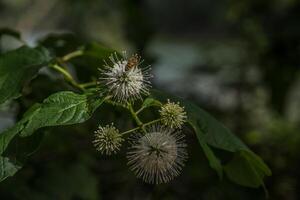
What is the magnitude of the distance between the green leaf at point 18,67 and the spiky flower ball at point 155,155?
0.80 ft

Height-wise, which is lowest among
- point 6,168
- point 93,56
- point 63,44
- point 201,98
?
point 6,168

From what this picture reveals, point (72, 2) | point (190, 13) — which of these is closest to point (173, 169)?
point (72, 2)

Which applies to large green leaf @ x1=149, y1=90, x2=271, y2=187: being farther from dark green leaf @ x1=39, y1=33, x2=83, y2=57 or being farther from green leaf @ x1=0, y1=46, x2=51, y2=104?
dark green leaf @ x1=39, y1=33, x2=83, y2=57

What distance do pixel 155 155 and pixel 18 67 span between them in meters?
0.35

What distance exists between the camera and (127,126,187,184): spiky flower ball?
1061 millimetres

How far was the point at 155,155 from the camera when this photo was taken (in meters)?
1.08

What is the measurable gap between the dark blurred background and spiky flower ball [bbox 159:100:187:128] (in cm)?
A: 17

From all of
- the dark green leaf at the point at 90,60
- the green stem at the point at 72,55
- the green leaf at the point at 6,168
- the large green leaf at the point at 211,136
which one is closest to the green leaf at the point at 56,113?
the green leaf at the point at 6,168

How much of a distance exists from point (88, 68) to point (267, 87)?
49.3 inches

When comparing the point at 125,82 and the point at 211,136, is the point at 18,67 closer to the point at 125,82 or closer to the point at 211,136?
the point at 125,82

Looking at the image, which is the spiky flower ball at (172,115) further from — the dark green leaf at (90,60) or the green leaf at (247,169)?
the dark green leaf at (90,60)

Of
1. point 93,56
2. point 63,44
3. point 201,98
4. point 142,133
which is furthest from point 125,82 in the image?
point 201,98

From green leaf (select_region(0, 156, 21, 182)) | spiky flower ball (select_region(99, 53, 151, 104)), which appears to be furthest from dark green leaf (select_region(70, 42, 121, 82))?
green leaf (select_region(0, 156, 21, 182))

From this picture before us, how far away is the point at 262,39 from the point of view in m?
2.61
